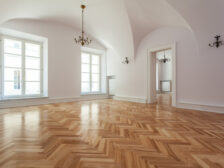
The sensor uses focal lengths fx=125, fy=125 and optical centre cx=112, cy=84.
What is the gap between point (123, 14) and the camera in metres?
4.56

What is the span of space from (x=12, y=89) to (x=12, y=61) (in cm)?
109

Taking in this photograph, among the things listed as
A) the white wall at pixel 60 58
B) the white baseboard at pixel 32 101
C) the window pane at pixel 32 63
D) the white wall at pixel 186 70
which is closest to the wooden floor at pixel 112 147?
the white wall at pixel 186 70

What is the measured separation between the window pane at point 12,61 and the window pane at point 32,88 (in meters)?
0.84

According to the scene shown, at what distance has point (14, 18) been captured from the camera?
4.52 m

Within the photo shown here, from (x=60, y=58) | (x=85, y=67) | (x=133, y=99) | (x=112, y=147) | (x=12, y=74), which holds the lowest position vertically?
(x=112, y=147)

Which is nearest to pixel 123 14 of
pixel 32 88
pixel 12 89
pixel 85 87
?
pixel 85 87

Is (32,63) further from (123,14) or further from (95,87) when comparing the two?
(123,14)

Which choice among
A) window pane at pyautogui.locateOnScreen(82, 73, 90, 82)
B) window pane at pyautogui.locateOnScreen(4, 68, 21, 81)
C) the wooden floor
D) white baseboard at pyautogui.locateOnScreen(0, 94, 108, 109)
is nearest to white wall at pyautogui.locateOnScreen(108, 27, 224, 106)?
the wooden floor

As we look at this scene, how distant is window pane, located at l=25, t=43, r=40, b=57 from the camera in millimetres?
5336

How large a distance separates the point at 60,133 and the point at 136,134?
122 cm

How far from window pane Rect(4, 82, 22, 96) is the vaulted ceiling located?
7.31 feet

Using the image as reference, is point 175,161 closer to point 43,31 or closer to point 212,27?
point 212,27

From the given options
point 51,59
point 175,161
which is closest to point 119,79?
point 51,59

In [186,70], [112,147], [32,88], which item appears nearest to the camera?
[112,147]
